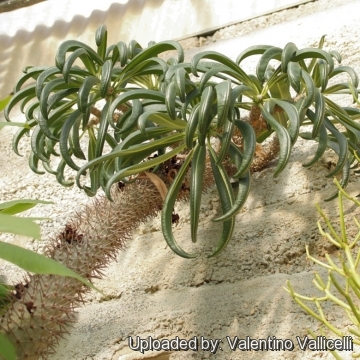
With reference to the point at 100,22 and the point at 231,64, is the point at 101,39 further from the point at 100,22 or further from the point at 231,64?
the point at 100,22

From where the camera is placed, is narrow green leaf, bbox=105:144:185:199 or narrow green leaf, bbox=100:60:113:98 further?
narrow green leaf, bbox=100:60:113:98

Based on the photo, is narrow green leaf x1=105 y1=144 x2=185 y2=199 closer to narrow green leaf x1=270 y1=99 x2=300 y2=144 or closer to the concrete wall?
narrow green leaf x1=270 y1=99 x2=300 y2=144

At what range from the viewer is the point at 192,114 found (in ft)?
2.71

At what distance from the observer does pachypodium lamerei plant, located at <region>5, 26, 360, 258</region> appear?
0.82 m

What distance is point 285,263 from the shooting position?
99 centimetres

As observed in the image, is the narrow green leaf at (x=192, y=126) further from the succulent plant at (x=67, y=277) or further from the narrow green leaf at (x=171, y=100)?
the succulent plant at (x=67, y=277)

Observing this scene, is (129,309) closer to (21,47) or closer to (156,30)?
(156,30)

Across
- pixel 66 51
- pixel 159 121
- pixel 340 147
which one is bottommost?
pixel 340 147

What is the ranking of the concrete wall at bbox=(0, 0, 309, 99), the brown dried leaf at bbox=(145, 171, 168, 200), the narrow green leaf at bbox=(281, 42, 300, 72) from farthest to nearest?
1. the concrete wall at bbox=(0, 0, 309, 99)
2. the brown dried leaf at bbox=(145, 171, 168, 200)
3. the narrow green leaf at bbox=(281, 42, 300, 72)

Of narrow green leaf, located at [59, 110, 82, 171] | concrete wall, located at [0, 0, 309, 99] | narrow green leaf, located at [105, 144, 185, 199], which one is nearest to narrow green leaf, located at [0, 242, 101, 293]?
narrow green leaf, located at [105, 144, 185, 199]

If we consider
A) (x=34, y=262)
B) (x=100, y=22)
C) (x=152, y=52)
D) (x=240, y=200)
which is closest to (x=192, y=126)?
(x=240, y=200)

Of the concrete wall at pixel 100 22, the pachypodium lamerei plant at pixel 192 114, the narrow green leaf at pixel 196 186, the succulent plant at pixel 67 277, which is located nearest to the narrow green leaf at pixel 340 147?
the pachypodium lamerei plant at pixel 192 114

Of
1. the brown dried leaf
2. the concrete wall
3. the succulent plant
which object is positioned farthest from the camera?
the concrete wall

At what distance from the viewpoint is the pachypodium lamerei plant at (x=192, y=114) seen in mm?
825
